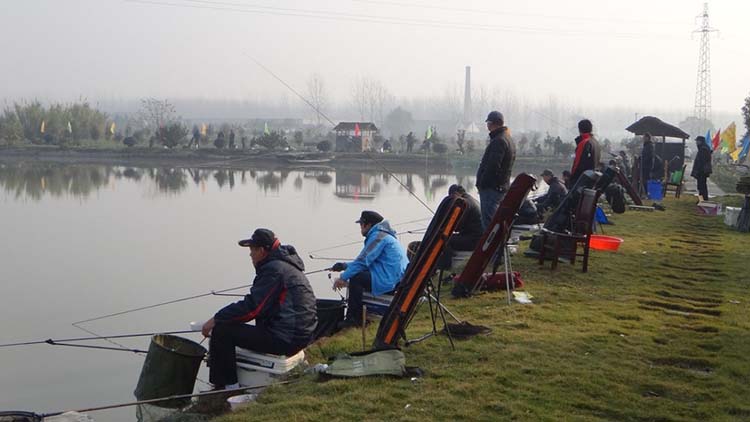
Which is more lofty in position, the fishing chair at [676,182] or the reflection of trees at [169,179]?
the fishing chair at [676,182]

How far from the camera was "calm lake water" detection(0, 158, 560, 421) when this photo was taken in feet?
21.3

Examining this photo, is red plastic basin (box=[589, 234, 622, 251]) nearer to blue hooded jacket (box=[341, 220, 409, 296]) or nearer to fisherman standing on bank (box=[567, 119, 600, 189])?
fisherman standing on bank (box=[567, 119, 600, 189])

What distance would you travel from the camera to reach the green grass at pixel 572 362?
3703 mm

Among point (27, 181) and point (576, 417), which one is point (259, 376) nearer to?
point (576, 417)

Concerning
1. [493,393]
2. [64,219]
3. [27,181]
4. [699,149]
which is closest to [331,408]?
[493,393]

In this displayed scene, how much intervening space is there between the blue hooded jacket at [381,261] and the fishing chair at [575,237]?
216 centimetres

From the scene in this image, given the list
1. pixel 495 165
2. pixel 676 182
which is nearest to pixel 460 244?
pixel 495 165

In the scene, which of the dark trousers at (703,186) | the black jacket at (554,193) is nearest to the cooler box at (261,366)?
the black jacket at (554,193)

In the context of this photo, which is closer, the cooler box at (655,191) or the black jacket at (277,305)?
the black jacket at (277,305)

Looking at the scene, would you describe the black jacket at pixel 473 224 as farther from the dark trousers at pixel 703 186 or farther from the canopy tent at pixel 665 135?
the canopy tent at pixel 665 135

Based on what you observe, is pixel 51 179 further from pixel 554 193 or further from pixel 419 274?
pixel 419 274

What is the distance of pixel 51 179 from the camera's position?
100ft

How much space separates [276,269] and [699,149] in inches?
490

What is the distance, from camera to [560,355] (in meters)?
4.50
